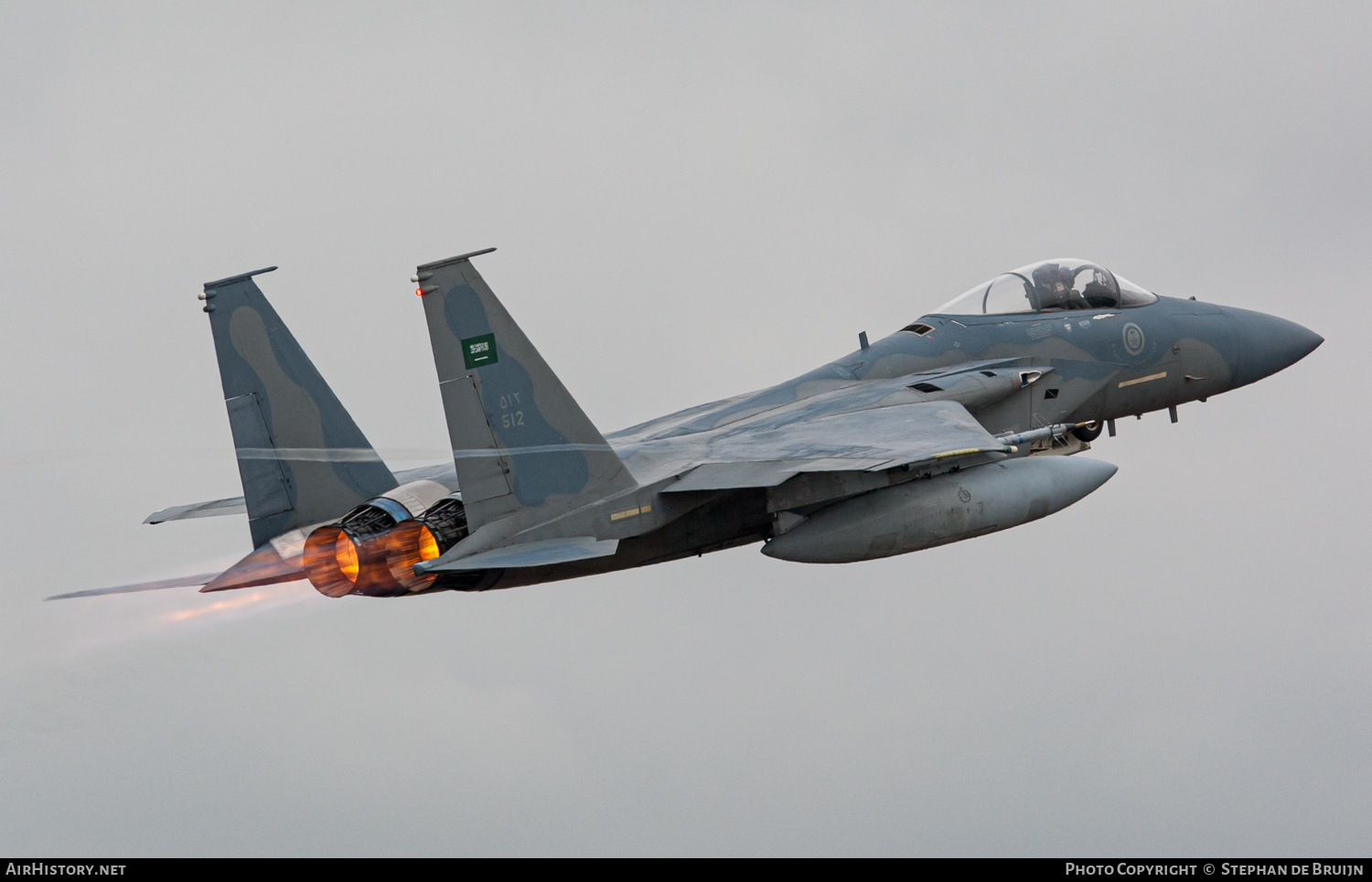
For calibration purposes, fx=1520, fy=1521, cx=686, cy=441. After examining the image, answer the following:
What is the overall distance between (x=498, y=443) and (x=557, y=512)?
0.83 m

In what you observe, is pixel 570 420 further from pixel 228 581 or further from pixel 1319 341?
pixel 1319 341

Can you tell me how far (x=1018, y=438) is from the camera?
48.1ft

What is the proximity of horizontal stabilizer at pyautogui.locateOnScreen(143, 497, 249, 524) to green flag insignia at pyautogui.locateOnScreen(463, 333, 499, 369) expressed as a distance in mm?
4669

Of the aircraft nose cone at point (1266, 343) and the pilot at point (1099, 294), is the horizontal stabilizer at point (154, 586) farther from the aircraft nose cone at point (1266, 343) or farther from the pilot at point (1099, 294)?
the aircraft nose cone at point (1266, 343)

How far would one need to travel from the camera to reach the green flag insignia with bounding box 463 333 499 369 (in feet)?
42.5

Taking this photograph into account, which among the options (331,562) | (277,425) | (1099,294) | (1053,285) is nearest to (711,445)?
(331,562)

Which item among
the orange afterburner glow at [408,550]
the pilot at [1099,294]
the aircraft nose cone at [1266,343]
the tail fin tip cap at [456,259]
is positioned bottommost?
the orange afterburner glow at [408,550]

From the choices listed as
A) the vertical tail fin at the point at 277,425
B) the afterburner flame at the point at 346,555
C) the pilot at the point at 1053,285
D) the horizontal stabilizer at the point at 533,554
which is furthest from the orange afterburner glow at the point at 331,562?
the pilot at the point at 1053,285

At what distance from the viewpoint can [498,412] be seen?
13.1 metres

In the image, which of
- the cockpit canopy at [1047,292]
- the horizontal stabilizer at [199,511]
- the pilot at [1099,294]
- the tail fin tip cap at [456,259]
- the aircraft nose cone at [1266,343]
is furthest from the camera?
the aircraft nose cone at [1266,343]

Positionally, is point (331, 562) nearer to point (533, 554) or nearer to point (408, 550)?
point (408, 550)

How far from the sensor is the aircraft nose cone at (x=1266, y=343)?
59.5ft

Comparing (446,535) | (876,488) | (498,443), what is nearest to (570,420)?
(498,443)

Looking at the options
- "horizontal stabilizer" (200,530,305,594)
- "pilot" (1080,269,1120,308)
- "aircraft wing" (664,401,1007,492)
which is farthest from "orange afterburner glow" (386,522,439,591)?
"pilot" (1080,269,1120,308)
